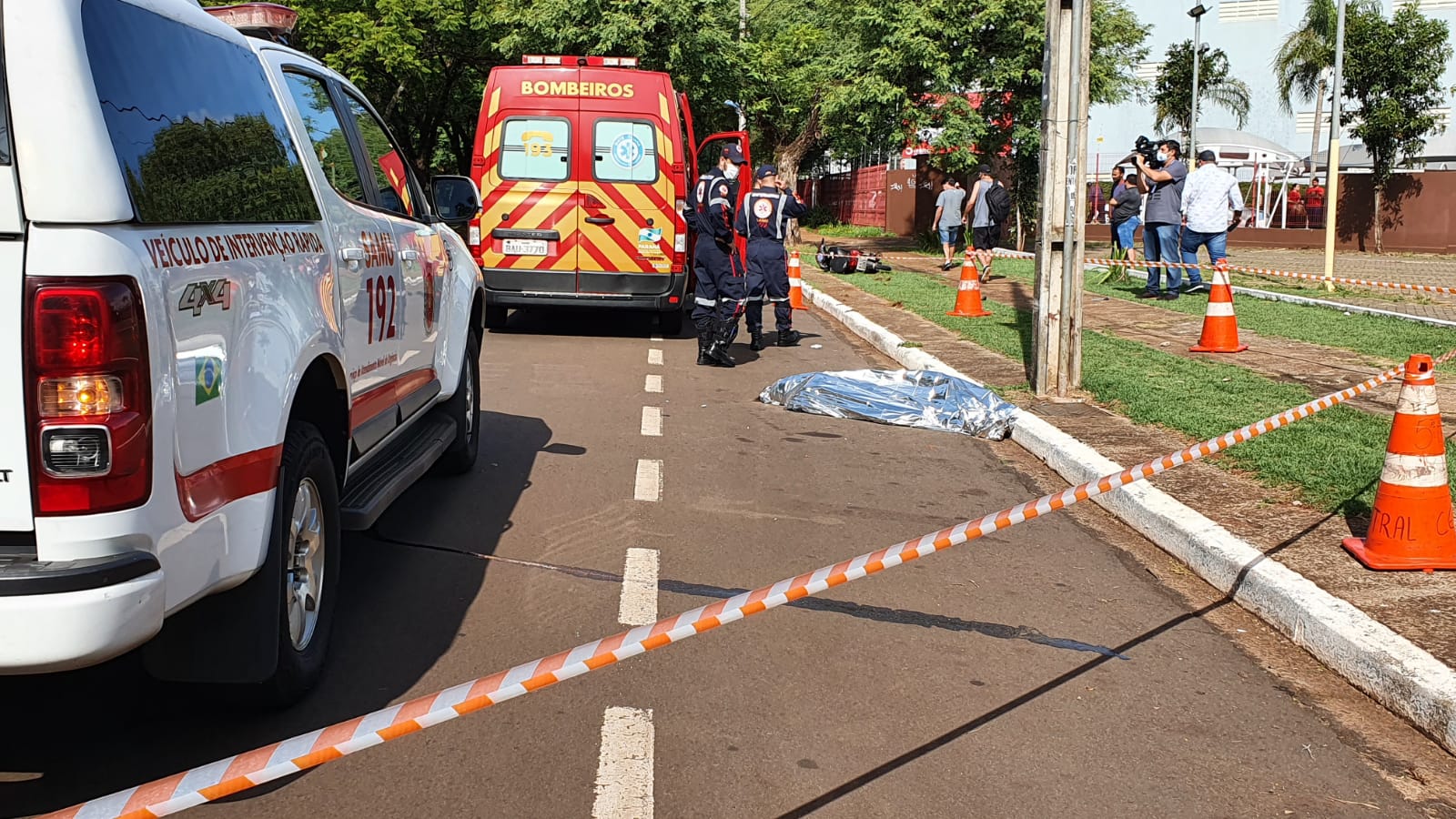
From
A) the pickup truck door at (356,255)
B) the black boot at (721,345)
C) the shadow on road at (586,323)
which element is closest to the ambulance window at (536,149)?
the shadow on road at (586,323)

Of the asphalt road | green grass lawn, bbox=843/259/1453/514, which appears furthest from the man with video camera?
the asphalt road

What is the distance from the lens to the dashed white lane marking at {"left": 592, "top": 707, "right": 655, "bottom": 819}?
10.9ft

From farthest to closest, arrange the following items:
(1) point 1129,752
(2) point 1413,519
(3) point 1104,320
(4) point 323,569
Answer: (3) point 1104,320, (2) point 1413,519, (4) point 323,569, (1) point 1129,752

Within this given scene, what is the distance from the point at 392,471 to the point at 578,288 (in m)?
7.96

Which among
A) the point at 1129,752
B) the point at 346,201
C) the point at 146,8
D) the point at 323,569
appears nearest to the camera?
the point at 146,8

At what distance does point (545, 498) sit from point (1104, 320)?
9.77m

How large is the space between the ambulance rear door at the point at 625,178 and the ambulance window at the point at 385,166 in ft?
22.0

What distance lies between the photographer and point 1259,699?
4.21m

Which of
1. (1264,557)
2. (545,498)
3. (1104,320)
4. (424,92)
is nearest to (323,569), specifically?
(545,498)

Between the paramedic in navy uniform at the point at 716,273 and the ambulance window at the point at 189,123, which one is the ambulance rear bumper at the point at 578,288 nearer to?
the paramedic in navy uniform at the point at 716,273

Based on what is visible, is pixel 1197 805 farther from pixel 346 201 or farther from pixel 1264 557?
pixel 346 201

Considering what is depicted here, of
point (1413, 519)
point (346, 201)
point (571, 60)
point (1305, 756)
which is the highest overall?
point (571, 60)

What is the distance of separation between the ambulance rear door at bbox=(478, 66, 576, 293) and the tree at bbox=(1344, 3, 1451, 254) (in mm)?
29022

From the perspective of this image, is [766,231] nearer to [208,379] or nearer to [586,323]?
[586,323]
